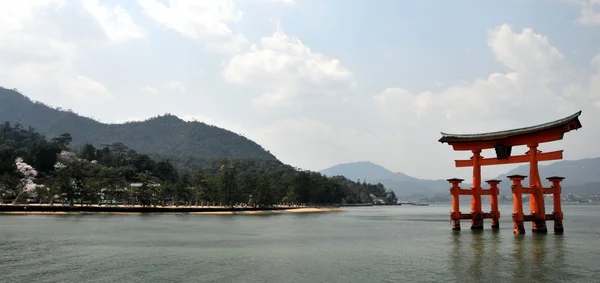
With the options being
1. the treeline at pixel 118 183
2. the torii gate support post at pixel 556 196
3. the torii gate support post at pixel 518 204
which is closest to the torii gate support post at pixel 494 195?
the torii gate support post at pixel 518 204

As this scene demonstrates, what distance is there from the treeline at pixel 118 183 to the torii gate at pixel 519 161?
72845 mm

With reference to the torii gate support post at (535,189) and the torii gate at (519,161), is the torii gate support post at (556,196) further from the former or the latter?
the torii gate support post at (535,189)

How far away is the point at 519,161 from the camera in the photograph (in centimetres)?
3981

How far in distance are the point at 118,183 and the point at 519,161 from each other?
298ft

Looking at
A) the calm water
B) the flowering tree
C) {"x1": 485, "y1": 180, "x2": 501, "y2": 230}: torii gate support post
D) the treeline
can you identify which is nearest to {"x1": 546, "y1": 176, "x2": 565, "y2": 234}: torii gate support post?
the calm water

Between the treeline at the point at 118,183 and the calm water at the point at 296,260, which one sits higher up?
the treeline at the point at 118,183

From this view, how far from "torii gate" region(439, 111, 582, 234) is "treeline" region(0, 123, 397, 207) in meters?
72.8

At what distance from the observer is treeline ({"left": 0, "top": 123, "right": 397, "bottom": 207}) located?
94750mm

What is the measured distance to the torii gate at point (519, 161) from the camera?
120 ft

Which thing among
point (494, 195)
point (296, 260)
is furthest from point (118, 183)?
point (296, 260)

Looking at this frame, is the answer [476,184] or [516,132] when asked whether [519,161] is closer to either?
[516,132]

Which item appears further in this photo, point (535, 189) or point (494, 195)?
point (494, 195)

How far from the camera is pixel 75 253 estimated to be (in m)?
30.8

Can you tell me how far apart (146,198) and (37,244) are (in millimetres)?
63824
